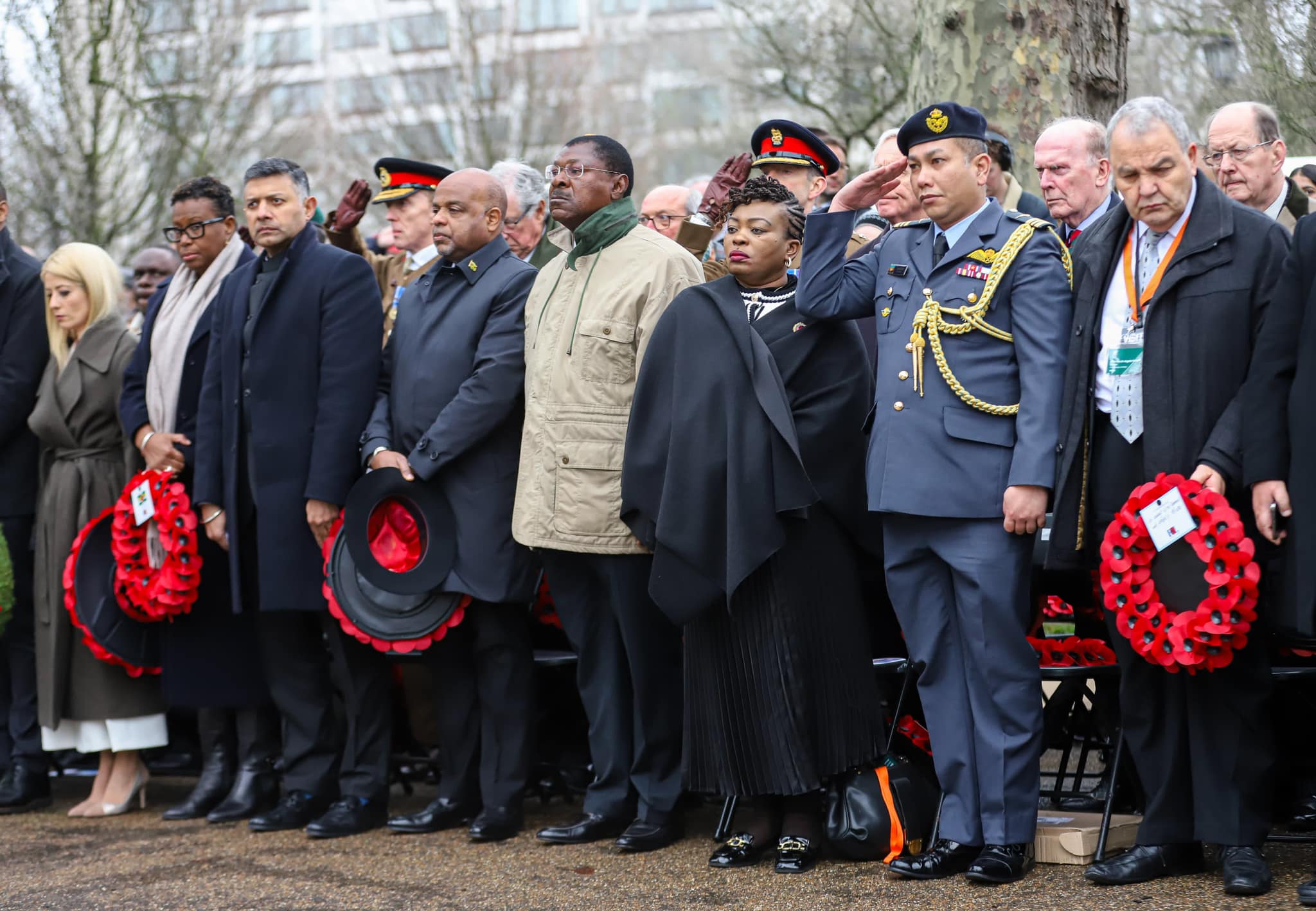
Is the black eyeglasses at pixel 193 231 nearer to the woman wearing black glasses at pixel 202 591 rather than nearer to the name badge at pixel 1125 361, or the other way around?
the woman wearing black glasses at pixel 202 591

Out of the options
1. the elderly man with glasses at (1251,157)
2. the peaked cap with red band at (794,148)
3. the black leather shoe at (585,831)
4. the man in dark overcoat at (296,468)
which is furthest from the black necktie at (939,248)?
the man in dark overcoat at (296,468)

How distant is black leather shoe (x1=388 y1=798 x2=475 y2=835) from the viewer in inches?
250

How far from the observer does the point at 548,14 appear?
37.8 meters

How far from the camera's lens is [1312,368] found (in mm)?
4574

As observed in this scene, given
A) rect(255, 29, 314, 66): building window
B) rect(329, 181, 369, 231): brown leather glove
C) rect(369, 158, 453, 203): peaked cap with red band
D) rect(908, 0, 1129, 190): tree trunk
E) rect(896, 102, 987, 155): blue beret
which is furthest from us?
rect(255, 29, 314, 66): building window

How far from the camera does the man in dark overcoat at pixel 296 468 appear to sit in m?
6.54

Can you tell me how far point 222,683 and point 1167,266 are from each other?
163 inches

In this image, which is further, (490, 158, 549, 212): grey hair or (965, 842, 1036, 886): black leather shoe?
(490, 158, 549, 212): grey hair

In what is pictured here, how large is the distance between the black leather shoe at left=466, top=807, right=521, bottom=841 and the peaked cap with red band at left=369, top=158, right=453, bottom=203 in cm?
286

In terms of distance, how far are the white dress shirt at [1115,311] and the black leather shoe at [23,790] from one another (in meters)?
4.94

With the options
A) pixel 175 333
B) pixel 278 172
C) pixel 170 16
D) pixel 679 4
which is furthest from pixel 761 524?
pixel 679 4

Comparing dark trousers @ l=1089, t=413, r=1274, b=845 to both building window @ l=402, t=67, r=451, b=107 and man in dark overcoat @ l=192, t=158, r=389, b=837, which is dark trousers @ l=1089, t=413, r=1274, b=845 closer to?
man in dark overcoat @ l=192, t=158, r=389, b=837

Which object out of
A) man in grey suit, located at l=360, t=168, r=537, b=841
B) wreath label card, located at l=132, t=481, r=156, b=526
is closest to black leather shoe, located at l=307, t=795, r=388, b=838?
man in grey suit, located at l=360, t=168, r=537, b=841

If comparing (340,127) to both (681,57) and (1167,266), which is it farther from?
(1167,266)
